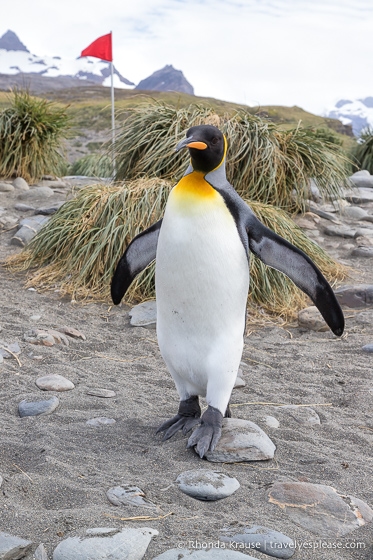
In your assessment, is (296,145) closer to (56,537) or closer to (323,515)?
(323,515)

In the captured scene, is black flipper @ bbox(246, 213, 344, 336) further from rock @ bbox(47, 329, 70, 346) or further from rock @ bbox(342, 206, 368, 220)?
rock @ bbox(342, 206, 368, 220)

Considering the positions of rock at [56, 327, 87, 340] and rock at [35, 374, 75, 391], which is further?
rock at [56, 327, 87, 340]

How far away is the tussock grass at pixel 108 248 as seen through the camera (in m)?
5.53

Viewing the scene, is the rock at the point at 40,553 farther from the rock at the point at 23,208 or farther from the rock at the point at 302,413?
the rock at the point at 23,208

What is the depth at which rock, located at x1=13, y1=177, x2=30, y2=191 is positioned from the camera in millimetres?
8992

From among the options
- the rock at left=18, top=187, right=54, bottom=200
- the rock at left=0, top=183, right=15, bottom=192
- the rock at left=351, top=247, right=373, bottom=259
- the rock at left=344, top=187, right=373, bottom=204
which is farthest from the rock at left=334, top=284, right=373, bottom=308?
the rock at left=0, top=183, right=15, bottom=192

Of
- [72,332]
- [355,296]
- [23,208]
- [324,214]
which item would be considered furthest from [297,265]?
[23,208]

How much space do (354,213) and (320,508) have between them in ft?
20.1

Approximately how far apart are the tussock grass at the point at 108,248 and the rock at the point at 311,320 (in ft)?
0.57

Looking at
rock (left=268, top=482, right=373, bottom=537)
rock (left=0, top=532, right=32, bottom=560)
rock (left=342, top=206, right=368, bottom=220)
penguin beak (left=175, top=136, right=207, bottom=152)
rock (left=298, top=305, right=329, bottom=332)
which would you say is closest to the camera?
rock (left=0, top=532, right=32, bottom=560)

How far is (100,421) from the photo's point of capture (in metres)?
3.15

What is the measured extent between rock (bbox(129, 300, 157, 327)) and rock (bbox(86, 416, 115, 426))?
1.81 metres

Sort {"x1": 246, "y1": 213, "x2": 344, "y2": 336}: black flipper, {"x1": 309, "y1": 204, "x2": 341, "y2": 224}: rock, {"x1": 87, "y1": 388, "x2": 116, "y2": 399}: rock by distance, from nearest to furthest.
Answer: {"x1": 246, "y1": 213, "x2": 344, "y2": 336}: black flipper → {"x1": 87, "y1": 388, "x2": 116, "y2": 399}: rock → {"x1": 309, "y1": 204, "x2": 341, "y2": 224}: rock

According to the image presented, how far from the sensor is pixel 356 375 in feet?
13.5
